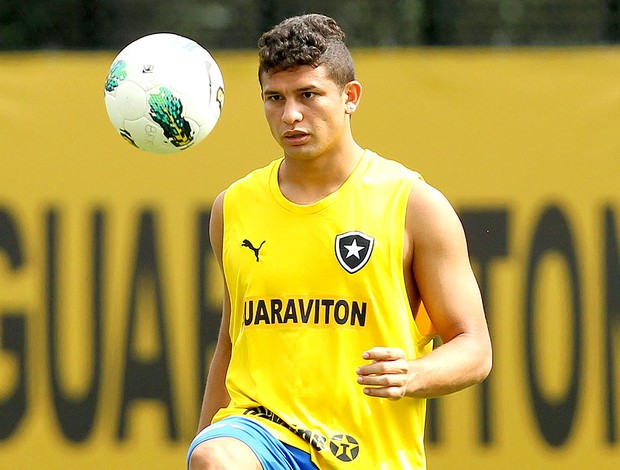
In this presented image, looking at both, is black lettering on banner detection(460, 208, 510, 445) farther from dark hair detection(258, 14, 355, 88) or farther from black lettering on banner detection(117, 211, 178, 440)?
dark hair detection(258, 14, 355, 88)

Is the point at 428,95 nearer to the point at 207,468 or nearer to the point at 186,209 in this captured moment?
the point at 186,209

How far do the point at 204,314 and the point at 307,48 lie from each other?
2.86 meters

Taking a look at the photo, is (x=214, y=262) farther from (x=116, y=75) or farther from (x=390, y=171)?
(x=390, y=171)

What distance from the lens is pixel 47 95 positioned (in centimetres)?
→ 664

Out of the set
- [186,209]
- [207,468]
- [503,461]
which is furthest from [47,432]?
[207,468]

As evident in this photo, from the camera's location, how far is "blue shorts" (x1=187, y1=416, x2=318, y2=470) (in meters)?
3.75

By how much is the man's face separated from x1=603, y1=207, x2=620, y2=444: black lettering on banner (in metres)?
2.89

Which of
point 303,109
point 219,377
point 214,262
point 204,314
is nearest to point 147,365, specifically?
point 204,314

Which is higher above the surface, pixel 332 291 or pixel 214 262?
pixel 214 262

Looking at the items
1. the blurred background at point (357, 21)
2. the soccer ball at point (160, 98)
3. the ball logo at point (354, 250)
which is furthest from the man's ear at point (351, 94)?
→ the blurred background at point (357, 21)

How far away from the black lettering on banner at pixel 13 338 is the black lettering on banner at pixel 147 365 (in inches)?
21.0

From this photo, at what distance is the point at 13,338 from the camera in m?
6.56

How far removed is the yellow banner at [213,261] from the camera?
645 centimetres

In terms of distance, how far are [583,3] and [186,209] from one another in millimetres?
2531
